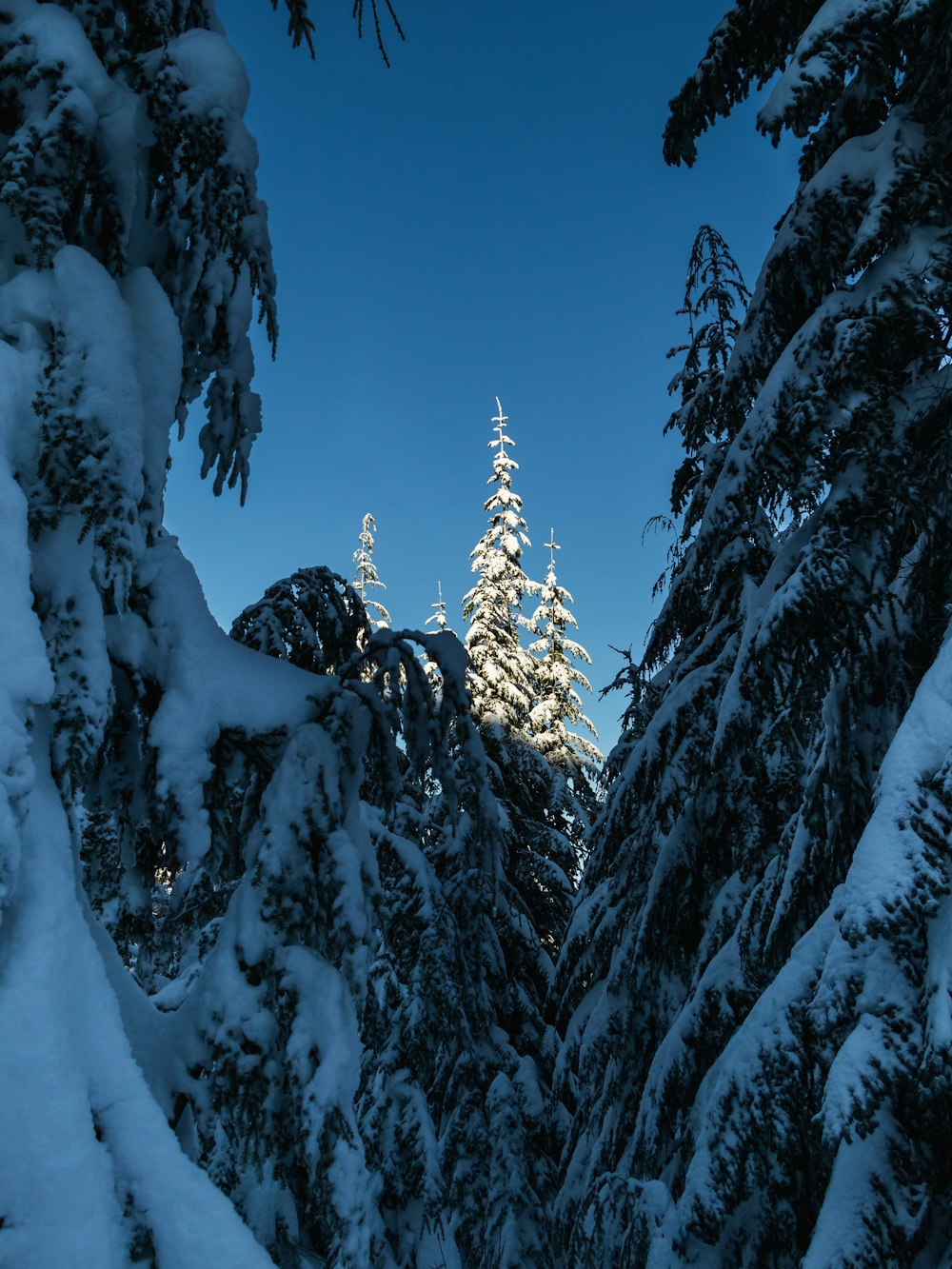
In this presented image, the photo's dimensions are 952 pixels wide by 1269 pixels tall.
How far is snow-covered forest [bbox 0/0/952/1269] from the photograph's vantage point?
189 cm

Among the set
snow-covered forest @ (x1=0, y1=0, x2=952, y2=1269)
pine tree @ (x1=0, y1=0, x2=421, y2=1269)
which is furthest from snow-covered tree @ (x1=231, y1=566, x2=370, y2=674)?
pine tree @ (x1=0, y1=0, x2=421, y2=1269)

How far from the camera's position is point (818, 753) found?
14.5 feet

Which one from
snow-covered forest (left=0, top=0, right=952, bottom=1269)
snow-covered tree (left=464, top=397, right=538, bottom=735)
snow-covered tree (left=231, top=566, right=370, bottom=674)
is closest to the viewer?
snow-covered forest (left=0, top=0, right=952, bottom=1269)

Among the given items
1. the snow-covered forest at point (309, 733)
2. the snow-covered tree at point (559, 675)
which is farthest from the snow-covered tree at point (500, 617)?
the snow-covered forest at point (309, 733)

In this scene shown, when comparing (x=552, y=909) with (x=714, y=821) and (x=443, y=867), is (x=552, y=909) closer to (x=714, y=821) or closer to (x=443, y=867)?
(x=443, y=867)

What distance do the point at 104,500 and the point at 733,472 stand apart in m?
3.86

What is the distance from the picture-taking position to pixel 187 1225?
4.91 ft

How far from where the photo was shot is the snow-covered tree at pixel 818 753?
2.40m

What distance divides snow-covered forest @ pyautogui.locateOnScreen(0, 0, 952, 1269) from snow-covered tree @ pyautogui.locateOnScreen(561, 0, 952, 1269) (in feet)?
0.06

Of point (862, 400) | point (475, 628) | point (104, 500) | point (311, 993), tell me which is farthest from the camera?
point (475, 628)

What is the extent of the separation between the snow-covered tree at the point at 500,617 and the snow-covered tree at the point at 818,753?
8.90 metres

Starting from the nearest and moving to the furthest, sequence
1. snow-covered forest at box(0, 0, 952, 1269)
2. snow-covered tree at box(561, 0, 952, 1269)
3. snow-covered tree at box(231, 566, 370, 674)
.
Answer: snow-covered forest at box(0, 0, 952, 1269), snow-covered tree at box(561, 0, 952, 1269), snow-covered tree at box(231, 566, 370, 674)

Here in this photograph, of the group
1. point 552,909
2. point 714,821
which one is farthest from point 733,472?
point 552,909

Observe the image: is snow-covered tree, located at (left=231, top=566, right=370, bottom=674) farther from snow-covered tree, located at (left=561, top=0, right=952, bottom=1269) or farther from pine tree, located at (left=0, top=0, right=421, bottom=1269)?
snow-covered tree, located at (left=561, top=0, right=952, bottom=1269)
